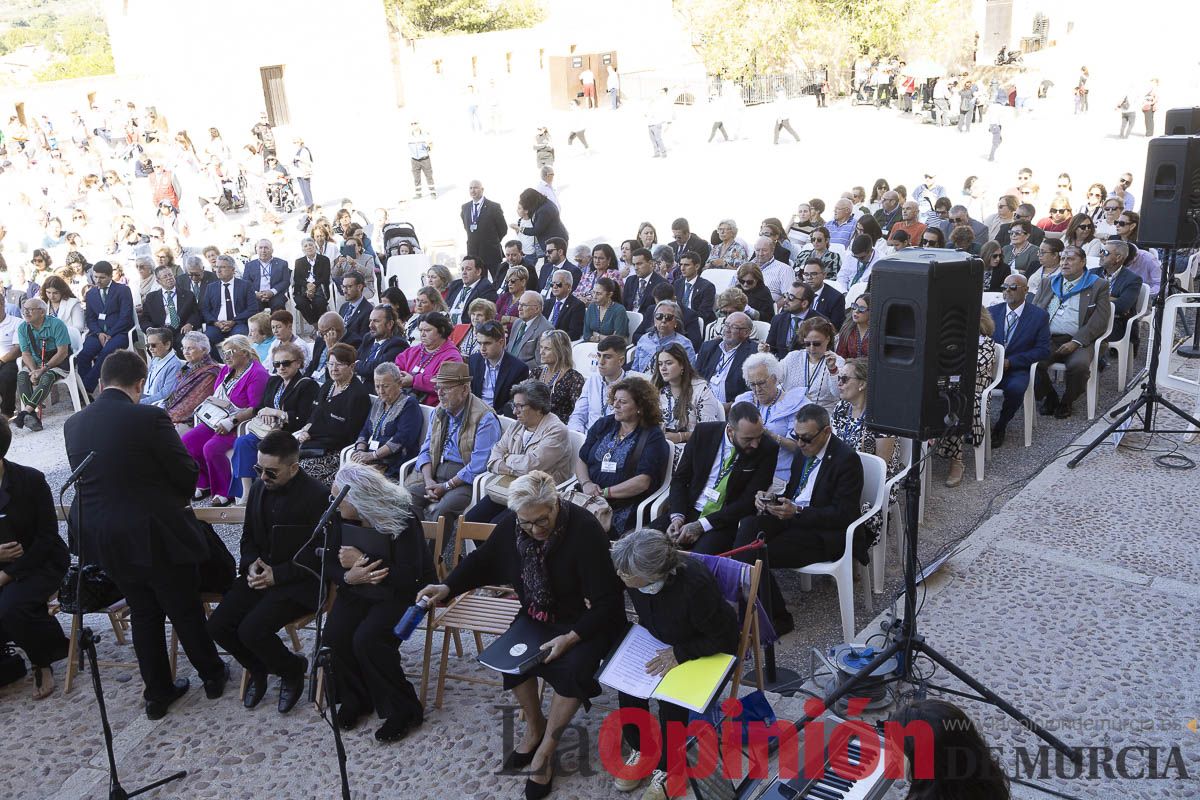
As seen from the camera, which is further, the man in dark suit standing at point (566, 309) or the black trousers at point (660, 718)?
the man in dark suit standing at point (566, 309)

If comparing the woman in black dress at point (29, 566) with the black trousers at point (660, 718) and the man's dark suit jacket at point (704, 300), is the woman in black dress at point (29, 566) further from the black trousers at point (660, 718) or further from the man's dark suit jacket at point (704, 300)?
the man's dark suit jacket at point (704, 300)

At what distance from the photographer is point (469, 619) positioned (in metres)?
4.38

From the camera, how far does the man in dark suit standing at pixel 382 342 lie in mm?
7418

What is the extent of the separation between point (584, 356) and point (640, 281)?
1771 mm

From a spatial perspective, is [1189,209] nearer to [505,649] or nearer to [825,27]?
[505,649]

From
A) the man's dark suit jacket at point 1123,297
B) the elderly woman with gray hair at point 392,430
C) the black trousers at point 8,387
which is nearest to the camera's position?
the elderly woman with gray hair at point 392,430

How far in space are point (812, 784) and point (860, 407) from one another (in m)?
2.61

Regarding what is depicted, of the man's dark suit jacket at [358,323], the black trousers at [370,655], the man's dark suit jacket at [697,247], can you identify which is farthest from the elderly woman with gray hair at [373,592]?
the man's dark suit jacket at [697,247]

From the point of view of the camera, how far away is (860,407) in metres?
5.39

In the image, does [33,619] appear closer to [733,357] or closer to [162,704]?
[162,704]

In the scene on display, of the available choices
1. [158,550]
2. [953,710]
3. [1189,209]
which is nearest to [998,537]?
[1189,209]

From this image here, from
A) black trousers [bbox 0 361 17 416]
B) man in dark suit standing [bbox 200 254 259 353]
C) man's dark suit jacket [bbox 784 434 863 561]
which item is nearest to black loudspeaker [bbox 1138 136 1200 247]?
man's dark suit jacket [bbox 784 434 863 561]

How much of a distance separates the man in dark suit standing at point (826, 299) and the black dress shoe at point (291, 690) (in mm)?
4430

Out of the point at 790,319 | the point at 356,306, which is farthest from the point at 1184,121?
the point at 356,306
